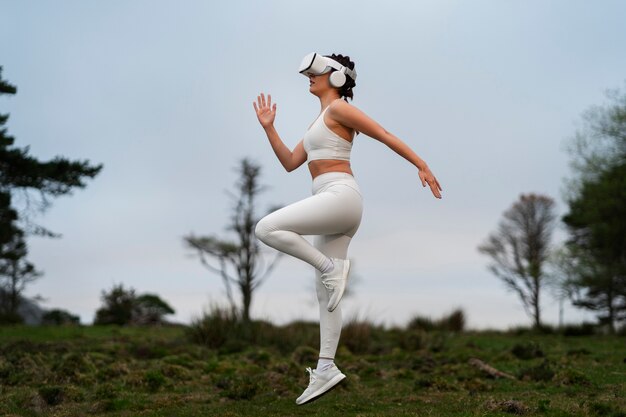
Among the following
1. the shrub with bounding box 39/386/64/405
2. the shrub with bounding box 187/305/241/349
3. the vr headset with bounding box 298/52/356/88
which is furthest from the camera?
the shrub with bounding box 187/305/241/349

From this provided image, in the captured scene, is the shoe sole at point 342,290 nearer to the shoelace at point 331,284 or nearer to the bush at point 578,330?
the shoelace at point 331,284

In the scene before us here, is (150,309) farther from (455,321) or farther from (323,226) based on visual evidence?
(323,226)

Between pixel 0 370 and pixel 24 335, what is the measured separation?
8.51 m

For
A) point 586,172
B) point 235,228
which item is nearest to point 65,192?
point 235,228

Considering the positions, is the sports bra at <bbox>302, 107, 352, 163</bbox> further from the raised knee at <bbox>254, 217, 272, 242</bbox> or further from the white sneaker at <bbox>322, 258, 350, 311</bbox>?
the white sneaker at <bbox>322, 258, 350, 311</bbox>

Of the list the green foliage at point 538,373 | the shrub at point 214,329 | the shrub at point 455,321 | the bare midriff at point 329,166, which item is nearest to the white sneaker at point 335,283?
the bare midriff at point 329,166

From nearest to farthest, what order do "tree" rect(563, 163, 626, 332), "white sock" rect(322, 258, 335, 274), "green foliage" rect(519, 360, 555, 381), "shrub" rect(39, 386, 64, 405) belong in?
"white sock" rect(322, 258, 335, 274) < "shrub" rect(39, 386, 64, 405) < "green foliage" rect(519, 360, 555, 381) < "tree" rect(563, 163, 626, 332)

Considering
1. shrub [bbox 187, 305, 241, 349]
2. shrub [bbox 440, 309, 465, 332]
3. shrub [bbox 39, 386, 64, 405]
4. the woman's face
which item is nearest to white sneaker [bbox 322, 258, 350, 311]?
the woman's face

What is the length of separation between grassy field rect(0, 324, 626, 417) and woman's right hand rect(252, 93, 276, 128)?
2687 mm

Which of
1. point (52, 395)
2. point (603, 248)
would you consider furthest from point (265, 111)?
point (603, 248)

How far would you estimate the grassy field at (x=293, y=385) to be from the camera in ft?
23.5

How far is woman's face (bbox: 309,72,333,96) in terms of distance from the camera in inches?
263

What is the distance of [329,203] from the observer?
6012 millimetres

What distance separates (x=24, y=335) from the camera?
18.5m
